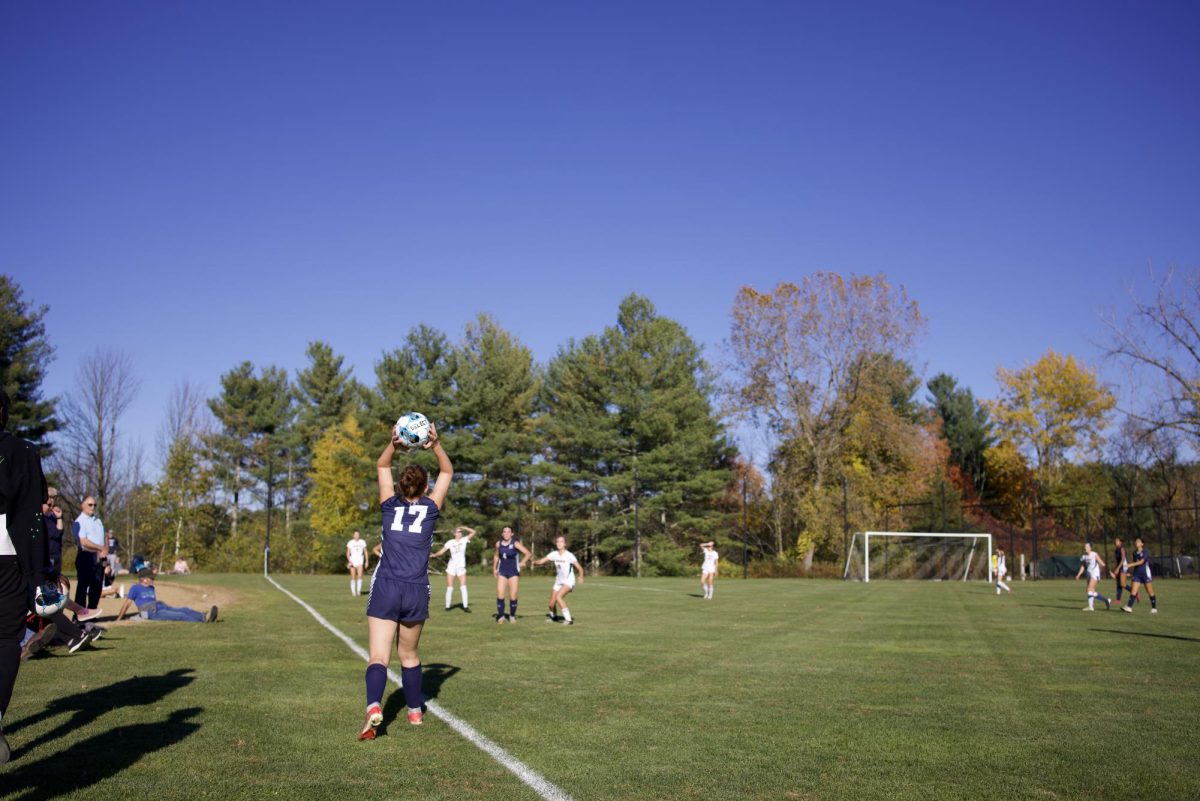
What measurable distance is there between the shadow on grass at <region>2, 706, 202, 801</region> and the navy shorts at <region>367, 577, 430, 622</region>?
1783 mm

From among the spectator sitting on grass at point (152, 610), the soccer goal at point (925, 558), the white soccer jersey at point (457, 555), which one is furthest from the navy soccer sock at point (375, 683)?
the soccer goal at point (925, 558)

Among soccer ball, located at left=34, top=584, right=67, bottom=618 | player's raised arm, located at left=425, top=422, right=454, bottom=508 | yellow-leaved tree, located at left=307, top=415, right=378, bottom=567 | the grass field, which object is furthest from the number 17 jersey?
yellow-leaved tree, located at left=307, top=415, right=378, bottom=567

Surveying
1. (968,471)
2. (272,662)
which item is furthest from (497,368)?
(272,662)

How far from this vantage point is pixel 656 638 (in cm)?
1545

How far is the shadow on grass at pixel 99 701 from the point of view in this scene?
7.05 m

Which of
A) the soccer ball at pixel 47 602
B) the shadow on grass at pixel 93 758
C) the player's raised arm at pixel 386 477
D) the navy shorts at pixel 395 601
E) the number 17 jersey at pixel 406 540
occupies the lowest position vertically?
the shadow on grass at pixel 93 758

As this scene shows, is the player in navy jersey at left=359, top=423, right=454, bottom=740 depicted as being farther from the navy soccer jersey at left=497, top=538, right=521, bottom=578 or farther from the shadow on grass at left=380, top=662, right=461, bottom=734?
the navy soccer jersey at left=497, top=538, right=521, bottom=578

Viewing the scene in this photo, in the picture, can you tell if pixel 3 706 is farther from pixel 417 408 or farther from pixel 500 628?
pixel 417 408

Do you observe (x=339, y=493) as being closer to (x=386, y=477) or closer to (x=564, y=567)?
(x=564, y=567)

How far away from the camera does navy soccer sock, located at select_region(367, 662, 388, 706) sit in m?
6.92

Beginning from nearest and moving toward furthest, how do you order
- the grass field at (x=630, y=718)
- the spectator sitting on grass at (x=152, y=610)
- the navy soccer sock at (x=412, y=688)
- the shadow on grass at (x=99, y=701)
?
1. the grass field at (x=630, y=718)
2. the shadow on grass at (x=99, y=701)
3. the navy soccer sock at (x=412, y=688)
4. the spectator sitting on grass at (x=152, y=610)

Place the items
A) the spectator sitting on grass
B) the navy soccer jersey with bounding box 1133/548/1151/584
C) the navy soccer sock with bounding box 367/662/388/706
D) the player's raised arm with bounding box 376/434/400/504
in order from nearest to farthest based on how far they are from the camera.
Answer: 1. the navy soccer sock with bounding box 367/662/388/706
2. the player's raised arm with bounding box 376/434/400/504
3. the spectator sitting on grass
4. the navy soccer jersey with bounding box 1133/548/1151/584

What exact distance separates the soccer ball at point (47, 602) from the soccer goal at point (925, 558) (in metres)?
43.1

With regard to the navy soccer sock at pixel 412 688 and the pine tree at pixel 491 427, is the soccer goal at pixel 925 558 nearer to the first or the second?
the pine tree at pixel 491 427
